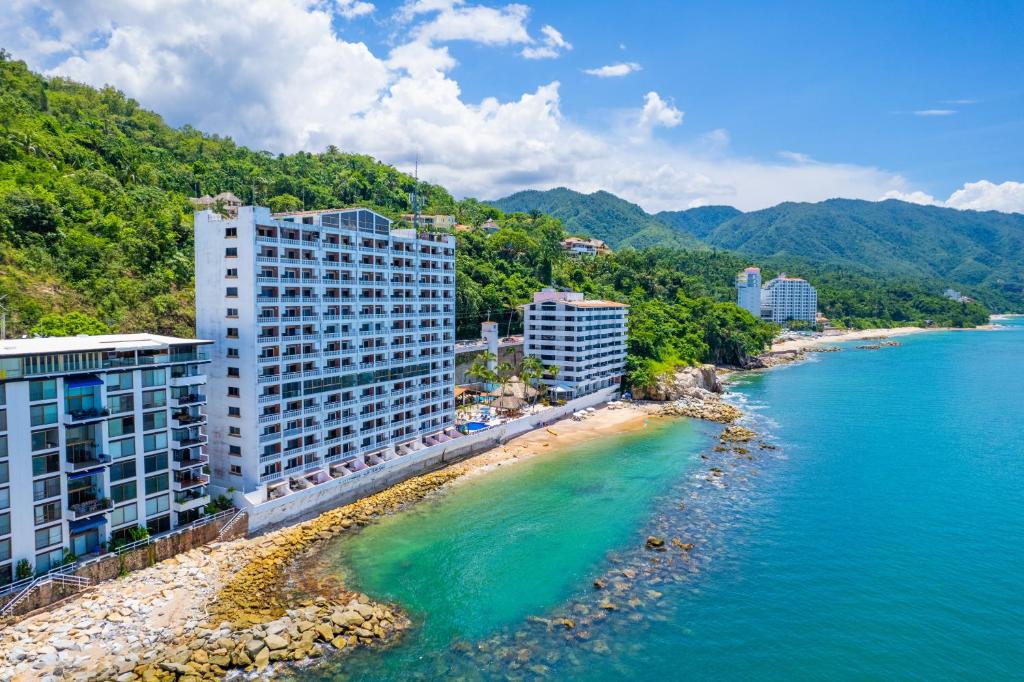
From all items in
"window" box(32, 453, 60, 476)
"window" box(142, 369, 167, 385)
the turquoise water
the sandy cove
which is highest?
"window" box(142, 369, 167, 385)

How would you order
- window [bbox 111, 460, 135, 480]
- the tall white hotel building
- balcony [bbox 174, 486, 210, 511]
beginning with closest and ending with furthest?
window [bbox 111, 460, 135, 480] < balcony [bbox 174, 486, 210, 511] < the tall white hotel building

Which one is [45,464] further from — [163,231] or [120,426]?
[163,231]

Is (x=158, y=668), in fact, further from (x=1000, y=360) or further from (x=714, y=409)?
(x=1000, y=360)

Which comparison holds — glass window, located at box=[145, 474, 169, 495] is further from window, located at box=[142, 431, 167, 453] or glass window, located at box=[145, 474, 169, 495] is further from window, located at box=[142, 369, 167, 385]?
window, located at box=[142, 369, 167, 385]

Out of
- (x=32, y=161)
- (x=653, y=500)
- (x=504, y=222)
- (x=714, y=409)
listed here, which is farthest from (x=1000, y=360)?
(x=32, y=161)

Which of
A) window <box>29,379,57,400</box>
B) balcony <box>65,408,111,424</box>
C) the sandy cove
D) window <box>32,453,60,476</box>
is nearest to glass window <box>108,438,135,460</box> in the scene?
balcony <box>65,408,111,424</box>

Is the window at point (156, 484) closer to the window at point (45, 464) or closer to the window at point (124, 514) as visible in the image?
the window at point (124, 514)

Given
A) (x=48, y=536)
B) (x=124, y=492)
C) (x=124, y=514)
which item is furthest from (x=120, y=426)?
(x=48, y=536)
